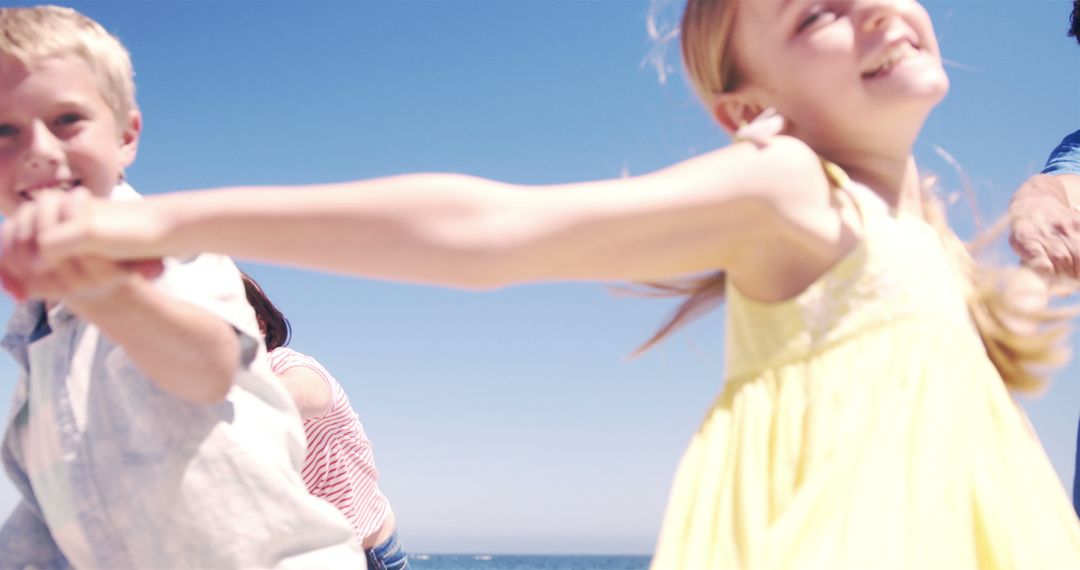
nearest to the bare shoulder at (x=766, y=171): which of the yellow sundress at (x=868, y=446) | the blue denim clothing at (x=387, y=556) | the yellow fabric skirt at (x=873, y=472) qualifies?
the yellow sundress at (x=868, y=446)

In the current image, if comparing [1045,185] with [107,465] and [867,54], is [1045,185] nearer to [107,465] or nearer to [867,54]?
[867,54]

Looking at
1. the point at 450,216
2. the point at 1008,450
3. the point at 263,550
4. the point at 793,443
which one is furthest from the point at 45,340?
the point at 1008,450

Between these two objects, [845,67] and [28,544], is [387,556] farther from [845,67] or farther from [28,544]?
[845,67]

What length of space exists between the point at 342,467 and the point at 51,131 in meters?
2.81

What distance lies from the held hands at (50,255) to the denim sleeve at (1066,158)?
2892 mm

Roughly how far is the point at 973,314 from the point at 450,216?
1.07 meters

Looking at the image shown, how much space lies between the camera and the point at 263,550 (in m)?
1.89

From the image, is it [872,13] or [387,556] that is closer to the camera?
[872,13]

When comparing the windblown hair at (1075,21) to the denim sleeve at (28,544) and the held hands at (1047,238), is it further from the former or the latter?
the denim sleeve at (28,544)

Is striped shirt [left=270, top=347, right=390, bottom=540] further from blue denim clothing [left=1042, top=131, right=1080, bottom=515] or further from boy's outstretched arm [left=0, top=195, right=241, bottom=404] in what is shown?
blue denim clothing [left=1042, top=131, right=1080, bottom=515]

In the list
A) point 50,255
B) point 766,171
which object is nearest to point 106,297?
point 50,255

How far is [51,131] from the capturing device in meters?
1.91

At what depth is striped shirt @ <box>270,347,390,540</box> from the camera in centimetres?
442

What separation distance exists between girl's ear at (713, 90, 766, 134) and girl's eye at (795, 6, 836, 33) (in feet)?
0.57
